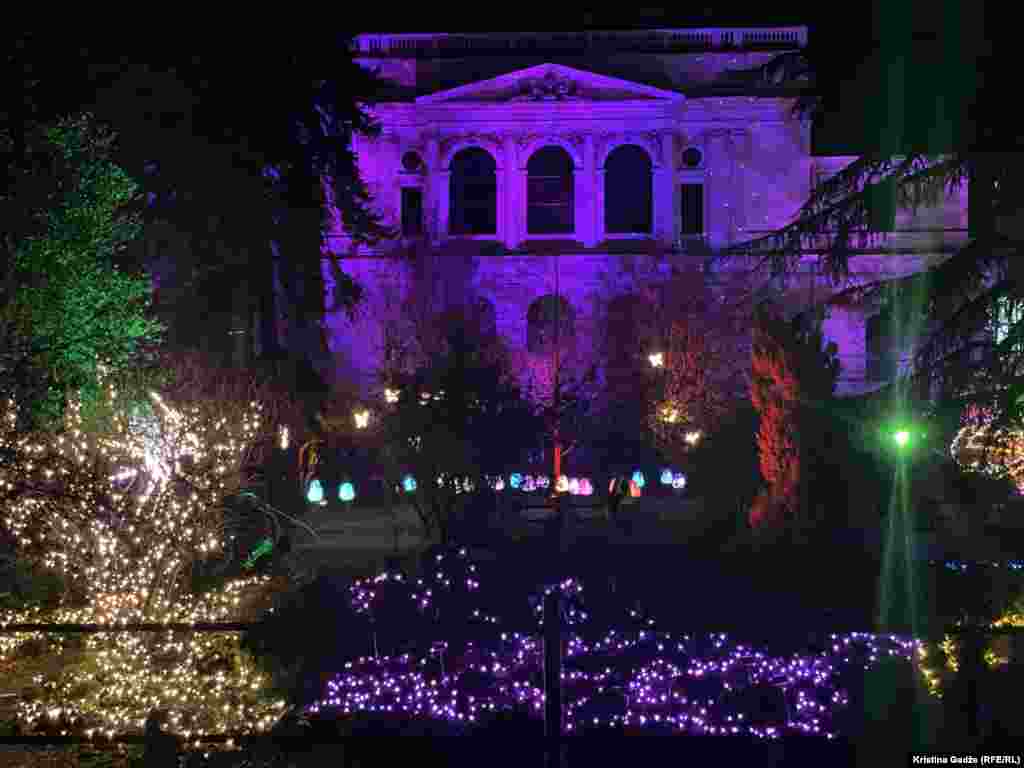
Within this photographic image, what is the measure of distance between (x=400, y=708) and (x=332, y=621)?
2855mm

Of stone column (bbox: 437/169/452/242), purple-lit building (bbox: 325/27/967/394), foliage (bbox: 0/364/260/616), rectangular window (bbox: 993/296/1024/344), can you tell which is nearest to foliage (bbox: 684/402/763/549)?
rectangular window (bbox: 993/296/1024/344)

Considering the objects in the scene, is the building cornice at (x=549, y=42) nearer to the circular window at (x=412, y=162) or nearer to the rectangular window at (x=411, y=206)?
the circular window at (x=412, y=162)

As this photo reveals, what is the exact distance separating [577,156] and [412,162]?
6.97m

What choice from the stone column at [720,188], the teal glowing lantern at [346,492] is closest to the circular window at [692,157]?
the stone column at [720,188]

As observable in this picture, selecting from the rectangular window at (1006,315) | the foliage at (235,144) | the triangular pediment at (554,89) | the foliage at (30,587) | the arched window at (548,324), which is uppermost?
the triangular pediment at (554,89)

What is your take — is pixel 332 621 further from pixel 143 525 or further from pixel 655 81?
pixel 655 81

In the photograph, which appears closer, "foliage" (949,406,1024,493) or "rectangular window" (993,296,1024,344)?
"rectangular window" (993,296,1024,344)

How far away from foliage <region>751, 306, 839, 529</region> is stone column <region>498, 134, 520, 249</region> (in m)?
26.5

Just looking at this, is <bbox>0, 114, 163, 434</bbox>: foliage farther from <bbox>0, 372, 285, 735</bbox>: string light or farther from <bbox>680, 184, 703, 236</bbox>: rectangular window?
<bbox>680, 184, 703, 236</bbox>: rectangular window

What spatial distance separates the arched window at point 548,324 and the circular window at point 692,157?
27.1ft

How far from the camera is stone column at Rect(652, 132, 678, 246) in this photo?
131 ft

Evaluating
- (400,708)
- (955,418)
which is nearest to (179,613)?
(400,708)

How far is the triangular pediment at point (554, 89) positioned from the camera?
38.7 metres

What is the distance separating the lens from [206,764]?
7406 mm
